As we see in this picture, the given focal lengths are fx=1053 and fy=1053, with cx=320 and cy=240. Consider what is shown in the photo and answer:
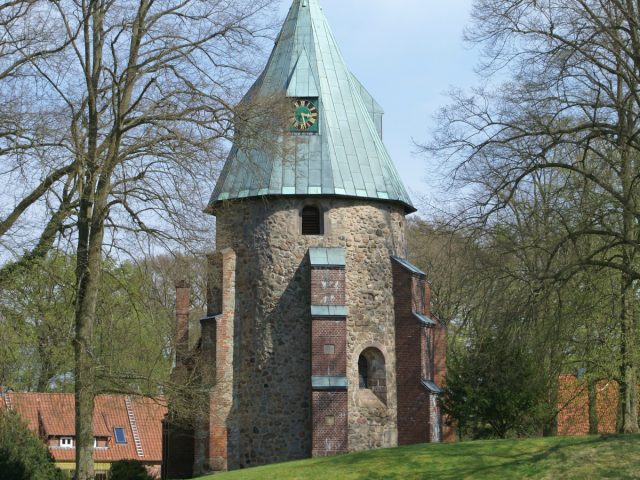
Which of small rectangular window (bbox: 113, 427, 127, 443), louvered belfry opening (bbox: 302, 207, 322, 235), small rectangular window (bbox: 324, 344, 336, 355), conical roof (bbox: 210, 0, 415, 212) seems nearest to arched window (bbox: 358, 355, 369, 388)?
small rectangular window (bbox: 324, 344, 336, 355)

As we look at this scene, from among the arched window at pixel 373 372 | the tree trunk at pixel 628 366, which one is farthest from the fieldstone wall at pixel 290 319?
the tree trunk at pixel 628 366

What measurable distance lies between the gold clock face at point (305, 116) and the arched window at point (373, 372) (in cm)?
637

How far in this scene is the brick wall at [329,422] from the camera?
26094 mm

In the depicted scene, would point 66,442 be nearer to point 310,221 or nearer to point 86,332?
point 310,221

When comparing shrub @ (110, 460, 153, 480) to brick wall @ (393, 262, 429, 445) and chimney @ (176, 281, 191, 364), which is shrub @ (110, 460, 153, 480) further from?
brick wall @ (393, 262, 429, 445)

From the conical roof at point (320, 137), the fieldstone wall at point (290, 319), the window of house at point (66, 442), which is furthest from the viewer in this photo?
the window of house at point (66, 442)

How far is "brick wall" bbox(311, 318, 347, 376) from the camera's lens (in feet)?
87.5

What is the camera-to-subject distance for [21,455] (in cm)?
2492

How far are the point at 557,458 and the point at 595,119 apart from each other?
261 inches

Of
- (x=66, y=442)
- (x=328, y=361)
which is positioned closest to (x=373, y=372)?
(x=328, y=361)

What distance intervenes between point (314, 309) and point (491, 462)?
28.9 ft

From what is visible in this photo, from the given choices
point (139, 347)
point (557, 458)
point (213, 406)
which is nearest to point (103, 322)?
point (139, 347)

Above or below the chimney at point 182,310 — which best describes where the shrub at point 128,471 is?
below

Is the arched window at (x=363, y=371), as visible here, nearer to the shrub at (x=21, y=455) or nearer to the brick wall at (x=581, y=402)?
the brick wall at (x=581, y=402)
